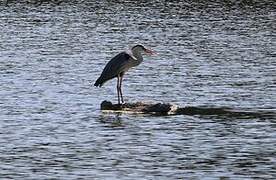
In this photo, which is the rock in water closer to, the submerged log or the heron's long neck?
the submerged log

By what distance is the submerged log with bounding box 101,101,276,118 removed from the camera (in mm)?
35844

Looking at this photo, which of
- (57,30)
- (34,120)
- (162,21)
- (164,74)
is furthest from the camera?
(162,21)

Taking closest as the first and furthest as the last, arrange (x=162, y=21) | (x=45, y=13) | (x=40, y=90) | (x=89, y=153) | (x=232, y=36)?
(x=89, y=153)
(x=40, y=90)
(x=232, y=36)
(x=162, y=21)
(x=45, y=13)

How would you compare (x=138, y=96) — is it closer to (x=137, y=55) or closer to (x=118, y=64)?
(x=137, y=55)

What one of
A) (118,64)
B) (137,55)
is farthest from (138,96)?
(118,64)

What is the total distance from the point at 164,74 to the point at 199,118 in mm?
13693

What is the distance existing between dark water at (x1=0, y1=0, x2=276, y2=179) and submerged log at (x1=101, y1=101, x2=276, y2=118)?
0.54 m

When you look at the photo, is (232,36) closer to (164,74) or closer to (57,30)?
(57,30)

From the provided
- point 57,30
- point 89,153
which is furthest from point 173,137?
point 57,30

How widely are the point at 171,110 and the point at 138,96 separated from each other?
17.0ft

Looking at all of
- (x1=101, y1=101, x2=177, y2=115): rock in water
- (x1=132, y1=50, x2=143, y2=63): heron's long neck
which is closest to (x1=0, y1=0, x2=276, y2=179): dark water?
(x1=101, y1=101, x2=177, y2=115): rock in water

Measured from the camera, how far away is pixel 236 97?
4012 cm

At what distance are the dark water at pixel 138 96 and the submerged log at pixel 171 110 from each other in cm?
54

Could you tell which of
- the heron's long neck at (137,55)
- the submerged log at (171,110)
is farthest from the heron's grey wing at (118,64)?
the submerged log at (171,110)
